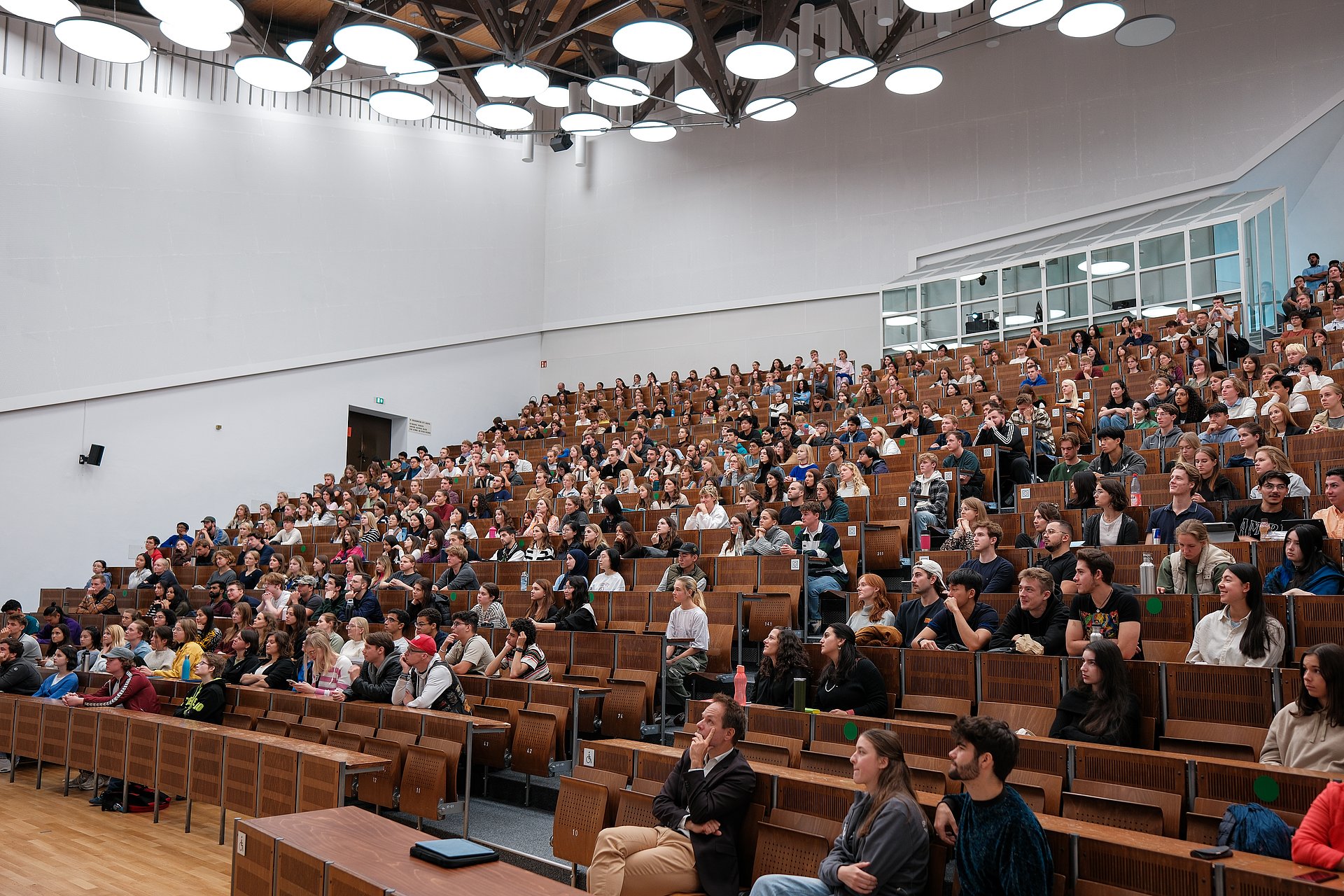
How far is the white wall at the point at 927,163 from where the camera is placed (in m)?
11.5

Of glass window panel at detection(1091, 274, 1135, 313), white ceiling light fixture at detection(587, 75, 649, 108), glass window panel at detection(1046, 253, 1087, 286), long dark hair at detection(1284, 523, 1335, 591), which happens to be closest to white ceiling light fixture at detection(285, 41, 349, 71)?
white ceiling light fixture at detection(587, 75, 649, 108)

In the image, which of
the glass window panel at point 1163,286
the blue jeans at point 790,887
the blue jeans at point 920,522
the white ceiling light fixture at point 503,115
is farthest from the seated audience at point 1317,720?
the white ceiling light fixture at point 503,115

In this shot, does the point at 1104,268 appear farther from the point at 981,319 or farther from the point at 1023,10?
the point at 1023,10

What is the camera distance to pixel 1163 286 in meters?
11.1

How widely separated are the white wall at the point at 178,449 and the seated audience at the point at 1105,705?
10633 millimetres

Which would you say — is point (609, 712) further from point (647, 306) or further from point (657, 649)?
point (647, 306)

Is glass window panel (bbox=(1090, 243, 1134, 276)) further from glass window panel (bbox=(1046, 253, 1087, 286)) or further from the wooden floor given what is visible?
the wooden floor

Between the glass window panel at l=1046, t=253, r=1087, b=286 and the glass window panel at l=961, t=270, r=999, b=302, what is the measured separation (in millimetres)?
615

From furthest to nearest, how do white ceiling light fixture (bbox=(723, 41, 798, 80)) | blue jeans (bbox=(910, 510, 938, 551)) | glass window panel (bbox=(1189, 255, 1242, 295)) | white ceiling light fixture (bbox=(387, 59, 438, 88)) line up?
white ceiling light fixture (bbox=(387, 59, 438, 88))
glass window panel (bbox=(1189, 255, 1242, 295))
white ceiling light fixture (bbox=(723, 41, 798, 80))
blue jeans (bbox=(910, 510, 938, 551))

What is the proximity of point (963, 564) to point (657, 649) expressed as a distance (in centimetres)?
157

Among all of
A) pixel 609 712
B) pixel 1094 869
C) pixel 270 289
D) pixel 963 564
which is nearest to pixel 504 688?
pixel 609 712

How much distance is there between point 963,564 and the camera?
16.5 feet

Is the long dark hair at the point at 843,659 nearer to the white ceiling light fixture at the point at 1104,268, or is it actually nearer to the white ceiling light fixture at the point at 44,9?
the white ceiling light fixture at the point at 1104,268

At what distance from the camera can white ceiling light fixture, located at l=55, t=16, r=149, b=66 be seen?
945 cm
